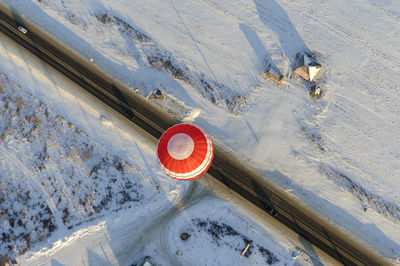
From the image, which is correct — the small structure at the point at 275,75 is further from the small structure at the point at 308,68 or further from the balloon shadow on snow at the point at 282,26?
the balloon shadow on snow at the point at 282,26

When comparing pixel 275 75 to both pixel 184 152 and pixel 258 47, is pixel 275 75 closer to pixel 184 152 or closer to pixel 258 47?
pixel 258 47

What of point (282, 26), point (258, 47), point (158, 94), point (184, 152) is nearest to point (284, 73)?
point (258, 47)

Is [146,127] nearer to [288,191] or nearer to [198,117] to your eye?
[198,117]

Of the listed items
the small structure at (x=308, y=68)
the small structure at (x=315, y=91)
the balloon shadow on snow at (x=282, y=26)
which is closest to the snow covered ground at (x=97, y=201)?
the small structure at (x=315, y=91)

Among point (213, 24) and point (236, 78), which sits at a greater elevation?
point (213, 24)

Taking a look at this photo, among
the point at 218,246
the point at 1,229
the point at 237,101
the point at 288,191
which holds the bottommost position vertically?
the point at 1,229

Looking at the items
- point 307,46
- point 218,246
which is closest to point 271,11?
point 307,46
